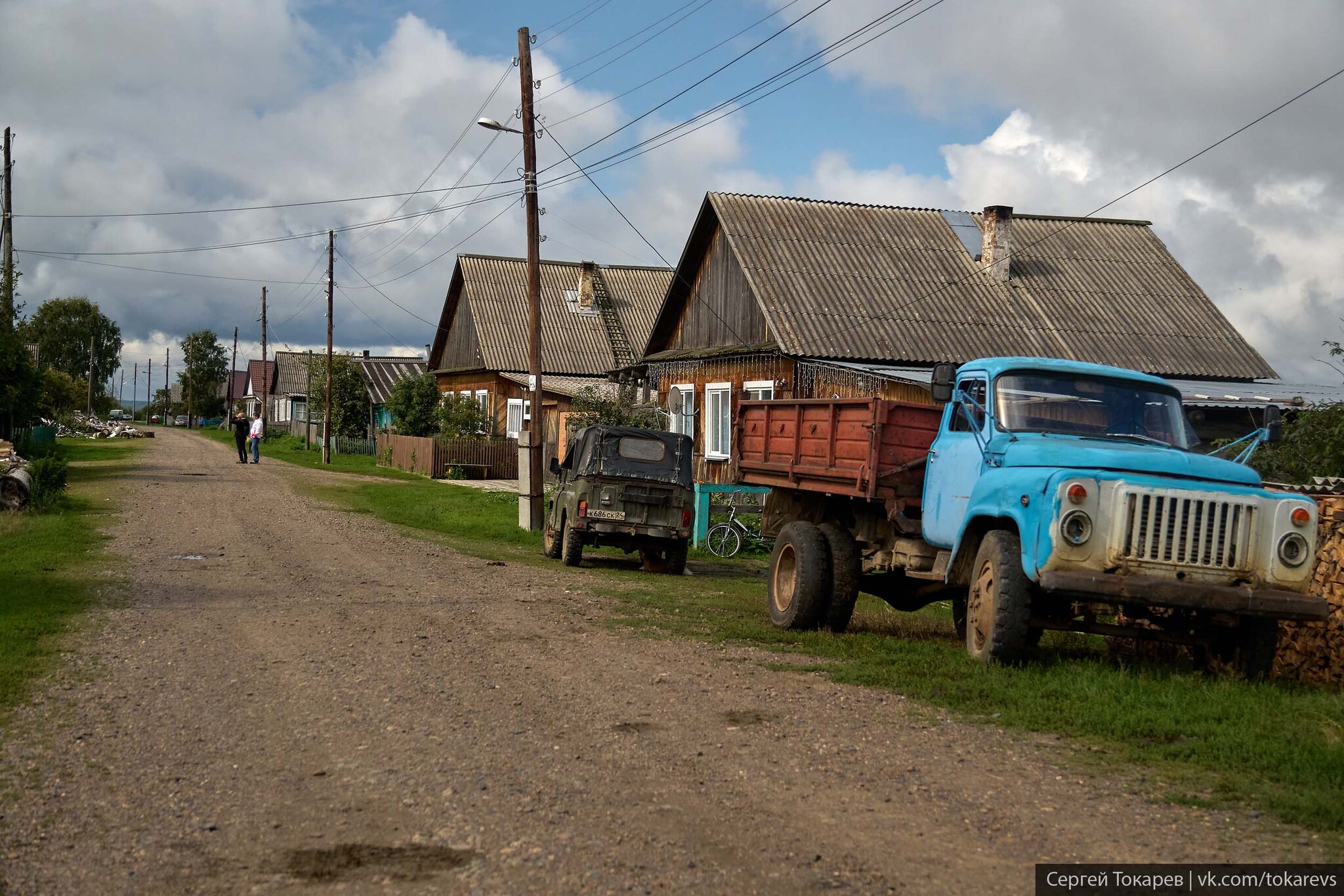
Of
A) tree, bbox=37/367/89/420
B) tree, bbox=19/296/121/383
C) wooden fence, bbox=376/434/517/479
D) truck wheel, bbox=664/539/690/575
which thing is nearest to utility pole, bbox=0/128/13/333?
tree, bbox=37/367/89/420

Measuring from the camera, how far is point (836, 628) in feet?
36.1

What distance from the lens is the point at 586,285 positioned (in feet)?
147

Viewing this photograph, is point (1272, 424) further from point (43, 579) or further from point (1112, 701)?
point (43, 579)

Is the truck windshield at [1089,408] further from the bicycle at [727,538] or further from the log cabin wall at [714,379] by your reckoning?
the log cabin wall at [714,379]

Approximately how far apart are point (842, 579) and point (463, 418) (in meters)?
28.9

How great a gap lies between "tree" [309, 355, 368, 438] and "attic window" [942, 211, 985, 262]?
1345 inches

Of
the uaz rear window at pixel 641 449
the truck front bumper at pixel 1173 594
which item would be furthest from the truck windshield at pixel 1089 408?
the uaz rear window at pixel 641 449

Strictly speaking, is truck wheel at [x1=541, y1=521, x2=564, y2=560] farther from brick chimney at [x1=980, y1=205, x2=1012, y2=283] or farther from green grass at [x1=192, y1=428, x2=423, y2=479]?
green grass at [x1=192, y1=428, x2=423, y2=479]

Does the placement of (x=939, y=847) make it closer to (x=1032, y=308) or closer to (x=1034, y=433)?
(x=1034, y=433)

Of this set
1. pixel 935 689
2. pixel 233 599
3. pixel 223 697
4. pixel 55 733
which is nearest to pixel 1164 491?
pixel 935 689

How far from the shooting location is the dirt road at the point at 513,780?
4621mm

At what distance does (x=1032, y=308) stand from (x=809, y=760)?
2081 cm

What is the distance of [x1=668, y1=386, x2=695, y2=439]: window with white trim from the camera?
27734mm

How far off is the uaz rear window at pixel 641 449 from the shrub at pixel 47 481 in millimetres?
10589
